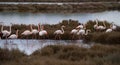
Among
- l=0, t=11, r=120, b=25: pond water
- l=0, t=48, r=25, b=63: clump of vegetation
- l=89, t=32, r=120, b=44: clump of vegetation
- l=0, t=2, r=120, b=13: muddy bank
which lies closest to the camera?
l=0, t=48, r=25, b=63: clump of vegetation

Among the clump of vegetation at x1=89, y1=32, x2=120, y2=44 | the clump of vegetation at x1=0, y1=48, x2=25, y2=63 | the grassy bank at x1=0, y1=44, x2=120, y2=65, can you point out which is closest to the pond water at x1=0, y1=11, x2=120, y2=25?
the clump of vegetation at x1=89, y1=32, x2=120, y2=44

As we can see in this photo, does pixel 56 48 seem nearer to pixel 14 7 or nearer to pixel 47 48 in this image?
pixel 47 48

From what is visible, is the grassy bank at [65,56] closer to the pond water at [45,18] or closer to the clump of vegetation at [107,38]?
the clump of vegetation at [107,38]

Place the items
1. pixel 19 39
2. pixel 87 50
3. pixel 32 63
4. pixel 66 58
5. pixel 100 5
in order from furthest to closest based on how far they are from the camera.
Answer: pixel 100 5
pixel 19 39
pixel 87 50
pixel 66 58
pixel 32 63

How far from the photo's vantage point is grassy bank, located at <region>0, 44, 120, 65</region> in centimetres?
1310

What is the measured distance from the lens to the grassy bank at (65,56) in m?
13.1

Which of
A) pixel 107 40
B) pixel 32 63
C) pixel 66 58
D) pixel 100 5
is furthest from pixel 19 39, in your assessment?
pixel 100 5

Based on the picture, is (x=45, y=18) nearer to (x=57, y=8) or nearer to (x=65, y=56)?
(x=57, y=8)

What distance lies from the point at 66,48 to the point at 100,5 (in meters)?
45.2

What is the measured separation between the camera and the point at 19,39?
22.8 meters

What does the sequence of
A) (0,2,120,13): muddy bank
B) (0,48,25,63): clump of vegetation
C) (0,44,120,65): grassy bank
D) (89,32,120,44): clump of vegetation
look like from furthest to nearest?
(0,2,120,13): muddy bank
(89,32,120,44): clump of vegetation
(0,48,25,63): clump of vegetation
(0,44,120,65): grassy bank

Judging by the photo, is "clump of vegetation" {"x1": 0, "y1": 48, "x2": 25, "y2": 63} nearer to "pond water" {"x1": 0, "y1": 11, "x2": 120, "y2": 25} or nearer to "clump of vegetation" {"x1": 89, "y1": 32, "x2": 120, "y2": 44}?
"clump of vegetation" {"x1": 89, "y1": 32, "x2": 120, "y2": 44}

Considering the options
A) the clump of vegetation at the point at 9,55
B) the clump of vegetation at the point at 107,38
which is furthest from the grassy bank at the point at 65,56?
the clump of vegetation at the point at 107,38

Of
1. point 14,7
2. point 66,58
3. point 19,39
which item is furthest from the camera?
point 14,7
